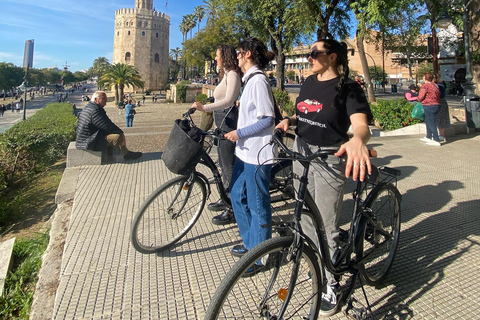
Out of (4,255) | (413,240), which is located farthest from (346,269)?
(4,255)

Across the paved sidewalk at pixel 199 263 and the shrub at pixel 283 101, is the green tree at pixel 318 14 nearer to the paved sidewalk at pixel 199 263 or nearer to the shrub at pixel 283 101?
the shrub at pixel 283 101

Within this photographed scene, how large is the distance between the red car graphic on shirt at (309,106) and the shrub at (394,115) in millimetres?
9128

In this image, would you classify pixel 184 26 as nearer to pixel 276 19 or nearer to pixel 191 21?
pixel 191 21

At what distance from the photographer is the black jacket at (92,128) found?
6273mm

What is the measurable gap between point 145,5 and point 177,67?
123 ft

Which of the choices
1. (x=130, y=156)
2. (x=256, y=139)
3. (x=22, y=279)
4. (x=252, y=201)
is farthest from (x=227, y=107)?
(x=130, y=156)

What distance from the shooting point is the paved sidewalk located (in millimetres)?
2510

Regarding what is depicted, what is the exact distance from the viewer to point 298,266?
6.51 ft

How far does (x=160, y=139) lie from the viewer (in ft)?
49.4

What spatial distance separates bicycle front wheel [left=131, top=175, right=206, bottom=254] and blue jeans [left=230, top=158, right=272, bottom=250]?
1.53 feet

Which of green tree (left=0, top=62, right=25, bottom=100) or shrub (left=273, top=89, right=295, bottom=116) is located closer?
shrub (left=273, top=89, right=295, bottom=116)

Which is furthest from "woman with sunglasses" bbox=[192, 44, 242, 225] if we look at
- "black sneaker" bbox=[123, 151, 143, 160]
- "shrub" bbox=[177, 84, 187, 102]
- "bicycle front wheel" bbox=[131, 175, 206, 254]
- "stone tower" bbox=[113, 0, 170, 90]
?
"stone tower" bbox=[113, 0, 170, 90]

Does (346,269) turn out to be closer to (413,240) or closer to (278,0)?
(413,240)

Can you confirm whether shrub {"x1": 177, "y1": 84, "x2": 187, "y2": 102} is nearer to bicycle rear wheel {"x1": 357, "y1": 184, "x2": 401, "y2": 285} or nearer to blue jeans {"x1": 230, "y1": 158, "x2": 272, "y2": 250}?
blue jeans {"x1": 230, "y1": 158, "x2": 272, "y2": 250}
